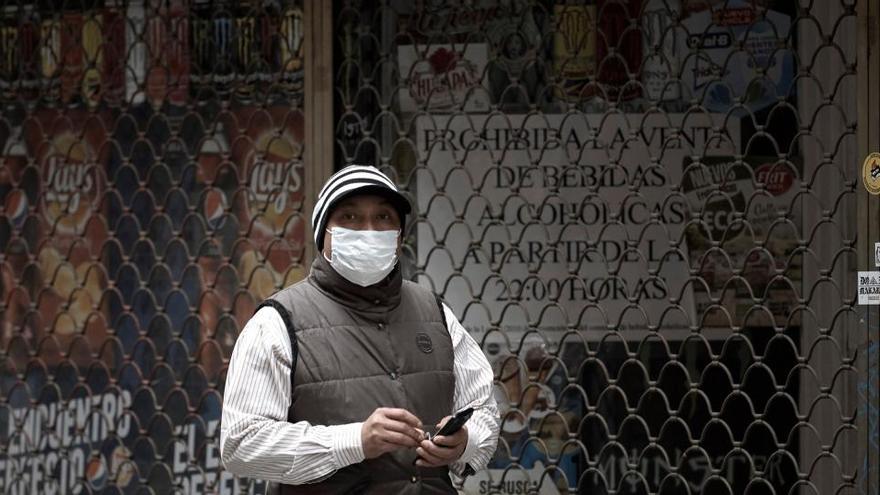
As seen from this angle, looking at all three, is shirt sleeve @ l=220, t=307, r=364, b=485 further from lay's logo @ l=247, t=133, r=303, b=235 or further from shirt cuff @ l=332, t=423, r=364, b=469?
lay's logo @ l=247, t=133, r=303, b=235

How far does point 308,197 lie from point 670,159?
1387 millimetres

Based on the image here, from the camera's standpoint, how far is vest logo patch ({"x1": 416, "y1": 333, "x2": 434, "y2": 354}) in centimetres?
382

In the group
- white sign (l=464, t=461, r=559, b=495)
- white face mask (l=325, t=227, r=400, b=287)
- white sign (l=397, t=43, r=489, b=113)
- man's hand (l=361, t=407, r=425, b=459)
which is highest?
white sign (l=397, t=43, r=489, b=113)

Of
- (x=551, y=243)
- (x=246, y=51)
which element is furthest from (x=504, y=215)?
(x=246, y=51)

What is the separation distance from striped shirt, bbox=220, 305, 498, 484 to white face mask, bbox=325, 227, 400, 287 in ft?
0.71

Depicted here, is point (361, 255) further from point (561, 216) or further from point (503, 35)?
point (503, 35)

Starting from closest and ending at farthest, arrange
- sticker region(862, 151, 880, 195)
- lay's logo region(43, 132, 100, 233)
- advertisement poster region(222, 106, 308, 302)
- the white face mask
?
1. the white face mask
2. sticker region(862, 151, 880, 195)
3. advertisement poster region(222, 106, 308, 302)
4. lay's logo region(43, 132, 100, 233)

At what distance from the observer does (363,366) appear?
3.71 meters

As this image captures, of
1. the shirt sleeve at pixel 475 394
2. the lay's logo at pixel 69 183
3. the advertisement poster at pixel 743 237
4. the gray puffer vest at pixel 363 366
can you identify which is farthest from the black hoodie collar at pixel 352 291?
the lay's logo at pixel 69 183

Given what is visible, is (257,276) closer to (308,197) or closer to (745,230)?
(308,197)

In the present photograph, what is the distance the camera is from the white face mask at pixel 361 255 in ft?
12.2

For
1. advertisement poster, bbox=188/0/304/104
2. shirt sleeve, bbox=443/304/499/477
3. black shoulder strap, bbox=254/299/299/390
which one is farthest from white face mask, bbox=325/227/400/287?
advertisement poster, bbox=188/0/304/104

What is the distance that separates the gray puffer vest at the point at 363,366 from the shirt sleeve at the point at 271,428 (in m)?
0.05

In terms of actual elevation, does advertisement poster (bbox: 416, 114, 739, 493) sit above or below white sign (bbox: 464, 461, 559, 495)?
above
